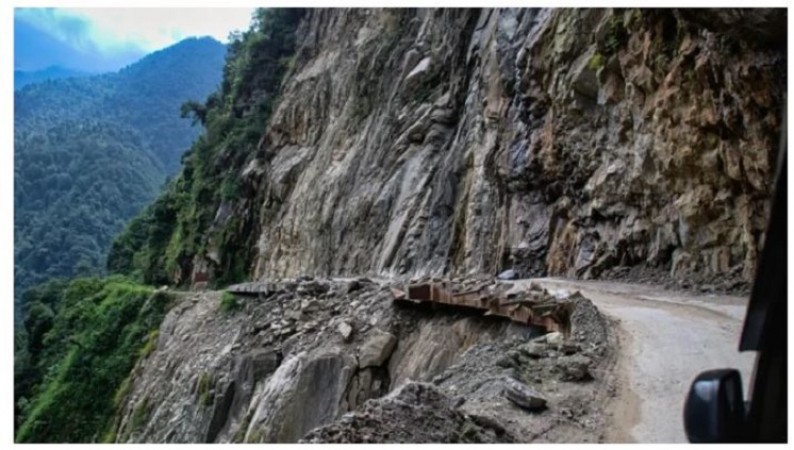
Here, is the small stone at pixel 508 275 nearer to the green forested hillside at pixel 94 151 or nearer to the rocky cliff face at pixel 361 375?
the rocky cliff face at pixel 361 375

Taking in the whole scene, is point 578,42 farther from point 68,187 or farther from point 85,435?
point 68,187

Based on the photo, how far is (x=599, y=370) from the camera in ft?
17.1

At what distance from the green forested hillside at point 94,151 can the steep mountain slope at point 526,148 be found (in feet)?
61.3

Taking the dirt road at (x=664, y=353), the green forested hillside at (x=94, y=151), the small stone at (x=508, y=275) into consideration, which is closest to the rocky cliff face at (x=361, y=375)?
the dirt road at (x=664, y=353)

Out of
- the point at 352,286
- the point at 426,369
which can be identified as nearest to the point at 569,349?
the point at 426,369

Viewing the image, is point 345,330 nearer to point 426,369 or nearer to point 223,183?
point 426,369

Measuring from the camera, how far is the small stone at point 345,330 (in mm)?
9336

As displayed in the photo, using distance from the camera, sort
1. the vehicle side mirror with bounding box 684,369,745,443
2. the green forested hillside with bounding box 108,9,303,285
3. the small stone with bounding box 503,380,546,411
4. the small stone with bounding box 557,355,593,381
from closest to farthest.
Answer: the vehicle side mirror with bounding box 684,369,745,443, the small stone with bounding box 503,380,546,411, the small stone with bounding box 557,355,593,381, the green forested hillside with bounding box 108,9,303,285

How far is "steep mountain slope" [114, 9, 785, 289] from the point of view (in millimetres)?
9336

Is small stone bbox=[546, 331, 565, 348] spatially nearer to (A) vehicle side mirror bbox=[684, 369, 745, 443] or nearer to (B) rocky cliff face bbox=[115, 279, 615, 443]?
(B) rocky cliff face bbox=[115, 279, 615, 443]

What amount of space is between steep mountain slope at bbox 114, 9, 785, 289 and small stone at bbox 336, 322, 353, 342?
17.6ft

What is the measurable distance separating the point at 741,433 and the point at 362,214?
1897 cm

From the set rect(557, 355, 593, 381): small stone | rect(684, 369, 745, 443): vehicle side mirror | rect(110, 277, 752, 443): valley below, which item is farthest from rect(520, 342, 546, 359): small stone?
rect(684, 369, 745, 443): vehicle side mirror

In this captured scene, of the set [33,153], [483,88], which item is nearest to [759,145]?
[483,88]
